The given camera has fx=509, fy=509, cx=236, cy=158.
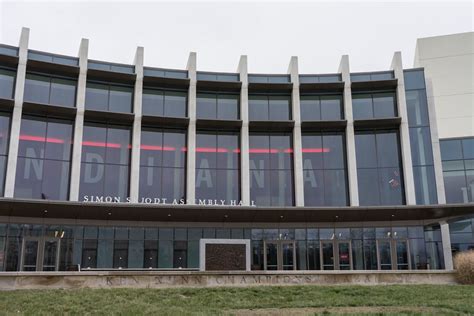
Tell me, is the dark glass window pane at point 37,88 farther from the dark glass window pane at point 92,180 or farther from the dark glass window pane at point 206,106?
the dark glass window pane at point 206,106

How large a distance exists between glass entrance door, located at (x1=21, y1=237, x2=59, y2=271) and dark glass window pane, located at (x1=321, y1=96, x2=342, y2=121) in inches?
830

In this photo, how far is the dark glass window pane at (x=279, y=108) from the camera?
38469mm

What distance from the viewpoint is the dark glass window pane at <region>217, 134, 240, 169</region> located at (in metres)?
37.3

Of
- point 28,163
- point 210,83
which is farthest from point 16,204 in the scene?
point 210,83

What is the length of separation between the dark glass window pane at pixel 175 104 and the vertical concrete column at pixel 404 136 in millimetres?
15847

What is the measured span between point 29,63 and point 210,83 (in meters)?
12.4

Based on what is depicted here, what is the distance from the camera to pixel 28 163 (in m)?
33.2

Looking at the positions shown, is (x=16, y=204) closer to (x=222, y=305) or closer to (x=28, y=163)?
(x=28, y=163)

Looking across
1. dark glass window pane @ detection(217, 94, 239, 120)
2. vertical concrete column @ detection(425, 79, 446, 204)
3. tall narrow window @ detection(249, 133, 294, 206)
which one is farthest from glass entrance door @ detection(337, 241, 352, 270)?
dark glass window pane @ detection(217, 94, 239, 120)

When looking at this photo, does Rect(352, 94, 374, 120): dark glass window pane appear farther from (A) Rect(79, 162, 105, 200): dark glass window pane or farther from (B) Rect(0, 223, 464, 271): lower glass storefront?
(A) Rect(79, 162, 105, 200): dark glass window pane

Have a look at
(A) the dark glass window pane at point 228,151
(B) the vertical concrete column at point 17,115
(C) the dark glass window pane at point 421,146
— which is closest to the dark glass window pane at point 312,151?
(A) the dark glass window pane at point 228,151

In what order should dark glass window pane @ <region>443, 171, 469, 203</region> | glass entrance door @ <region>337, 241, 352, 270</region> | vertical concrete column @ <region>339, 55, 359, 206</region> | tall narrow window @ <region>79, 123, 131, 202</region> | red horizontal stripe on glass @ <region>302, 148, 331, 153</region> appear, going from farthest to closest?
dark glass window pane @ <region>443, 171, 469, 203</region>, red horizontal stripe on glass @ <region>302, 148, 331, 153</region>, glass entrance door @ <region>337, 241, 352, 270</region>, vertical concrete column @ <region>339, 55, 359, 206</region>, tall narrow window @ <region>79, 123, 131, 202</region>

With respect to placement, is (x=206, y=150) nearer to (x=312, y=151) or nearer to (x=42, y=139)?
(x=312, y=151)

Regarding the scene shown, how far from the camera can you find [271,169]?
3738cm
